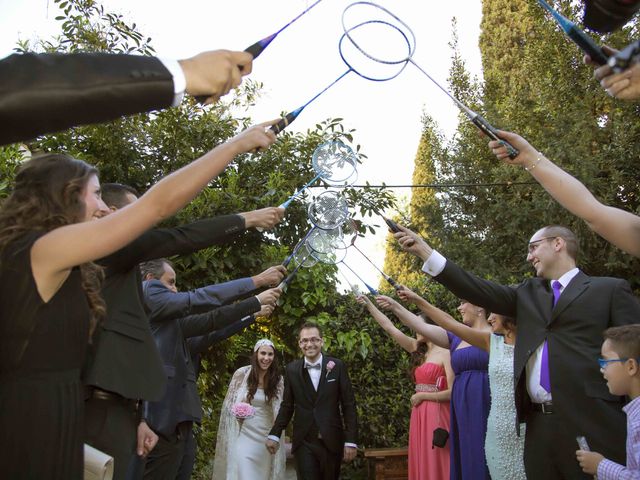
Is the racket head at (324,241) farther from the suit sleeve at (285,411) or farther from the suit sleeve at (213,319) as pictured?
the suit sleeve at (285,411)

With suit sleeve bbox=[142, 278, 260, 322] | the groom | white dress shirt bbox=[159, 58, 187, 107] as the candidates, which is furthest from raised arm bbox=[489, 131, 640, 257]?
the groom

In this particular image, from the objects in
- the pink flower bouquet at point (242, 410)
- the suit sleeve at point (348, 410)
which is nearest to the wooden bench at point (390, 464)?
the suit sleeve at point (348, 410)

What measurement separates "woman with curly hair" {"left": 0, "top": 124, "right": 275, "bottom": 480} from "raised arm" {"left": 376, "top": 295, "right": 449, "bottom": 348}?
4.86 m

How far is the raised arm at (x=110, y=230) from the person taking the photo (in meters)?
2.19

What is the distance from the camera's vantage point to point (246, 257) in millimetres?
8422

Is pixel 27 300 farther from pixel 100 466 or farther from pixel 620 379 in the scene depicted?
pixel 620 379

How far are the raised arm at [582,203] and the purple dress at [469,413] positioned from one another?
398 cm

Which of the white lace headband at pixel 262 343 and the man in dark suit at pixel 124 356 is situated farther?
the white lace headband at pixel 262 343

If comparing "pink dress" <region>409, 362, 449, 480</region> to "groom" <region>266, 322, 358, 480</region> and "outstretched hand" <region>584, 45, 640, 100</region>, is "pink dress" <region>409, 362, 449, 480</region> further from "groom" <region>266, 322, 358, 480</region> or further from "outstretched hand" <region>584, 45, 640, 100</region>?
"outstretched hand" <region>584, 45, 640, 100</region>

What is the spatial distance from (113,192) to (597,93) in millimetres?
12619

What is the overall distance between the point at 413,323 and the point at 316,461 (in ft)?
8.72

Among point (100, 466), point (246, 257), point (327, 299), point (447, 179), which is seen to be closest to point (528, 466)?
point (100, 466)

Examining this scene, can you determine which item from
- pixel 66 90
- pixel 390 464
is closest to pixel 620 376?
pixel 66 90

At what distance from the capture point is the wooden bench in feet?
29.5
